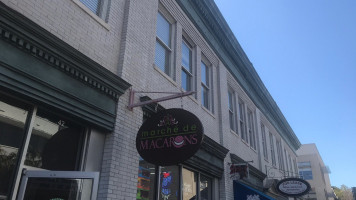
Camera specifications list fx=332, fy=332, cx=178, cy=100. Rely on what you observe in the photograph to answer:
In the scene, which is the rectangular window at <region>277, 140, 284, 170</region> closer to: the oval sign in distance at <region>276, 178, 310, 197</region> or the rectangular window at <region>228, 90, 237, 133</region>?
the oval sign in distance at <region>276, 178, 310, 197</region>

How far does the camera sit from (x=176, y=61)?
905 cm

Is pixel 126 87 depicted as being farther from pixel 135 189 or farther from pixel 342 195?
pixel 342 195

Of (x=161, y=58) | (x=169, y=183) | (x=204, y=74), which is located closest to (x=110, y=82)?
(x=161, y=58)

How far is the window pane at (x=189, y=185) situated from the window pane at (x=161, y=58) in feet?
9.02

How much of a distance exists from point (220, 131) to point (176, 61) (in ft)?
10.9

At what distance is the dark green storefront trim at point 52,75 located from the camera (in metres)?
4.28

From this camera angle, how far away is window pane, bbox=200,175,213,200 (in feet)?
31.1

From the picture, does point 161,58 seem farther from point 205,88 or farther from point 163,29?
point 205,88

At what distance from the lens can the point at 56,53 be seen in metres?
4.90

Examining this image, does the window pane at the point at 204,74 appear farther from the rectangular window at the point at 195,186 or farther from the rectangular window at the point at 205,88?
the rectangular window at the point at 195,186

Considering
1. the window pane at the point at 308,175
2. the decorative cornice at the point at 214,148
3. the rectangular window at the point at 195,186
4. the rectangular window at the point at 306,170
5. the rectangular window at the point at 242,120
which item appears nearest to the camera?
the rectangular window at the point at 195,186

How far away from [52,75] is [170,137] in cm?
200

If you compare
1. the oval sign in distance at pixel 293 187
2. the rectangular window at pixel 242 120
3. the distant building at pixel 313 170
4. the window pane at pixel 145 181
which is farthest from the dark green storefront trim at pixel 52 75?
the distant building at pixel 313 170

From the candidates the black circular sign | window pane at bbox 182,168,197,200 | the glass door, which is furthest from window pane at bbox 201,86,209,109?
the glass door
